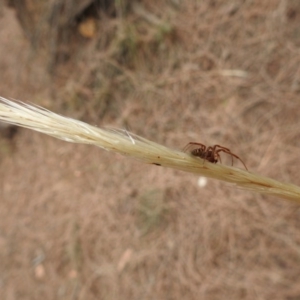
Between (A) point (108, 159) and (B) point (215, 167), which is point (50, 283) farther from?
(B) point (215, 167)

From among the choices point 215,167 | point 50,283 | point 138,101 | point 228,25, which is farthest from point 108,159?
point 215,167

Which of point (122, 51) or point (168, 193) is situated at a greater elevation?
point (122, 51)

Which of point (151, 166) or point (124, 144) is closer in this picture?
point (124, 144)

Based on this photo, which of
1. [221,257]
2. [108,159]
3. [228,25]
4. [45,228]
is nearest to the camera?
[221,257]

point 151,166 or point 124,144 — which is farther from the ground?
point 151,166

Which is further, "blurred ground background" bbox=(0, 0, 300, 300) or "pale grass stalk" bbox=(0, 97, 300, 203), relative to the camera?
"blurred ground background" bbox=(0, 0, 300, 300)
